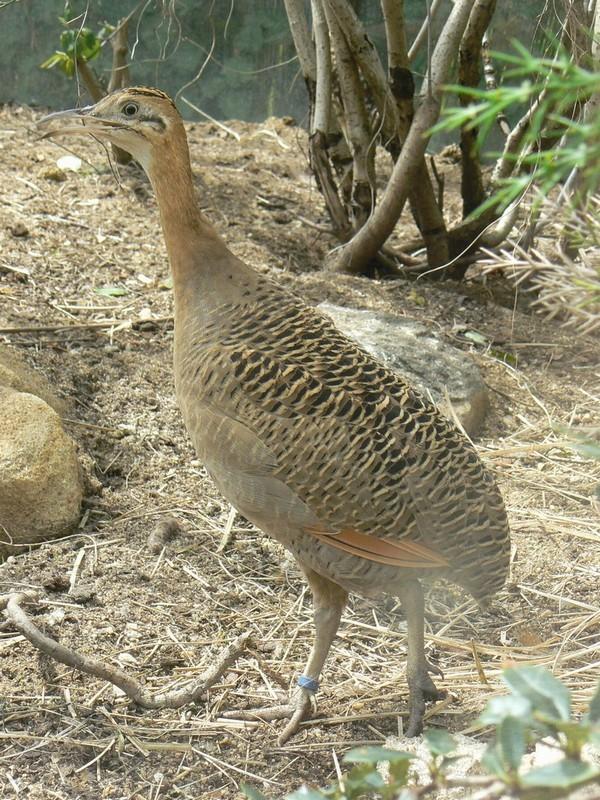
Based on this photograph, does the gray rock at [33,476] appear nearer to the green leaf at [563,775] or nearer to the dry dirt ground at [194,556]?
the dry dirt ground at [194,556]

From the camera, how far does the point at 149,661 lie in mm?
3689

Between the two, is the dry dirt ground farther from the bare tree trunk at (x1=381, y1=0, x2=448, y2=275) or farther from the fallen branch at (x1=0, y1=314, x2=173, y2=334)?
the bare tree trunk at (x1=381, y1=0, x2=448, y2=275)

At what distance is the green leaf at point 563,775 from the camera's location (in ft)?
3.57

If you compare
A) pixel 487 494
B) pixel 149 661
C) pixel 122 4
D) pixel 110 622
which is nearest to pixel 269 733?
pixel 149 661

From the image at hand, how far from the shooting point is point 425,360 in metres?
5.51

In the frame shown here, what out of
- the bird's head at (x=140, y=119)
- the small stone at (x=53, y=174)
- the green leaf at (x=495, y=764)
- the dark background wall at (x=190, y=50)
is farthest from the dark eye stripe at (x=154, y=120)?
the dark background wall at (x=190, y=50)

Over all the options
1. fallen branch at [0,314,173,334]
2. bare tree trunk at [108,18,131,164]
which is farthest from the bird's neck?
bare tree trunk at [108,18,131,164]

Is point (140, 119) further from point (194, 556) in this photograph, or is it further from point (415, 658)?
point (415, 658)

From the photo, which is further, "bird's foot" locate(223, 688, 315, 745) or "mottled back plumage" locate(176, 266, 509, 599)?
"bird's foot" locate(223, 688, 315, 745)

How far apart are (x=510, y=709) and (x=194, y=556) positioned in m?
3.28

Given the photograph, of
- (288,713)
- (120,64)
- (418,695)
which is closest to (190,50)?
(120,64)

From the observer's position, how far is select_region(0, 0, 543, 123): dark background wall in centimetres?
830

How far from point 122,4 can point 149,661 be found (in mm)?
6320

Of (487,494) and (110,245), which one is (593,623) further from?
(110,245)
